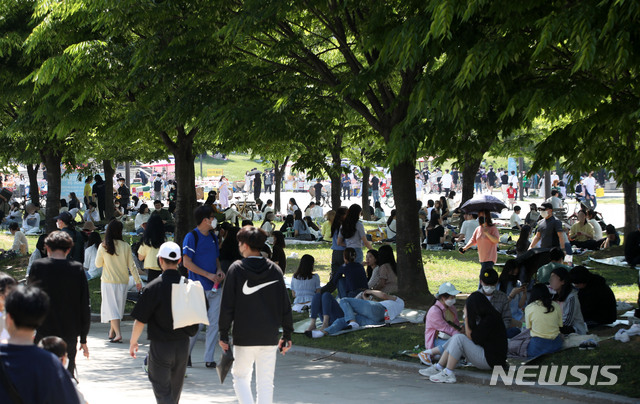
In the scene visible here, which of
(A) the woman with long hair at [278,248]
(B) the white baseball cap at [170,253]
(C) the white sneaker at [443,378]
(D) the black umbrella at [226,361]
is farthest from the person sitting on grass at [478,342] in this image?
(A) the woman with long hair at [278,248]

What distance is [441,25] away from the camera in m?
8.66

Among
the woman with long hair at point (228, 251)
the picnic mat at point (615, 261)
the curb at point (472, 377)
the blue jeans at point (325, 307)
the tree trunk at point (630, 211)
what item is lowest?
the curb at point (472, 377)

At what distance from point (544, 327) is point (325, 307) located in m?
3.53

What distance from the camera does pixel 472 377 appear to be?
9703 millimetres

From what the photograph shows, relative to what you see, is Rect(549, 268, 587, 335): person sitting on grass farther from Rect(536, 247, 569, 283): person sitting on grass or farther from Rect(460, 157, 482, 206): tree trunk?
Rect(460, 157, 482, 206): tree trunk

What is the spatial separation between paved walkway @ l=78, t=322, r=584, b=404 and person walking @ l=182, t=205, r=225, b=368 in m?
0.46

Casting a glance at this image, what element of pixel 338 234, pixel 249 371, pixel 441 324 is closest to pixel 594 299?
pixel 441 324

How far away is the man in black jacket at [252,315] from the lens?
7.34 m

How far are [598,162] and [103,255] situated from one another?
6.97 metres

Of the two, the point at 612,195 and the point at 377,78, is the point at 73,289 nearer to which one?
the point at 377,78

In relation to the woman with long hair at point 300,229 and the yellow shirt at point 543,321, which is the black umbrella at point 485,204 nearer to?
the woman with long hair at point 300,229

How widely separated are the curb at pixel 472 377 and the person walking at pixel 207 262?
1.64 meters

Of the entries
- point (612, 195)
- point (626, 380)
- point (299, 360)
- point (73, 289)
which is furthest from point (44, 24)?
point (612, 195)

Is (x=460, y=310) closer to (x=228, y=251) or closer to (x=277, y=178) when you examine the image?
(x=228, y=251)
